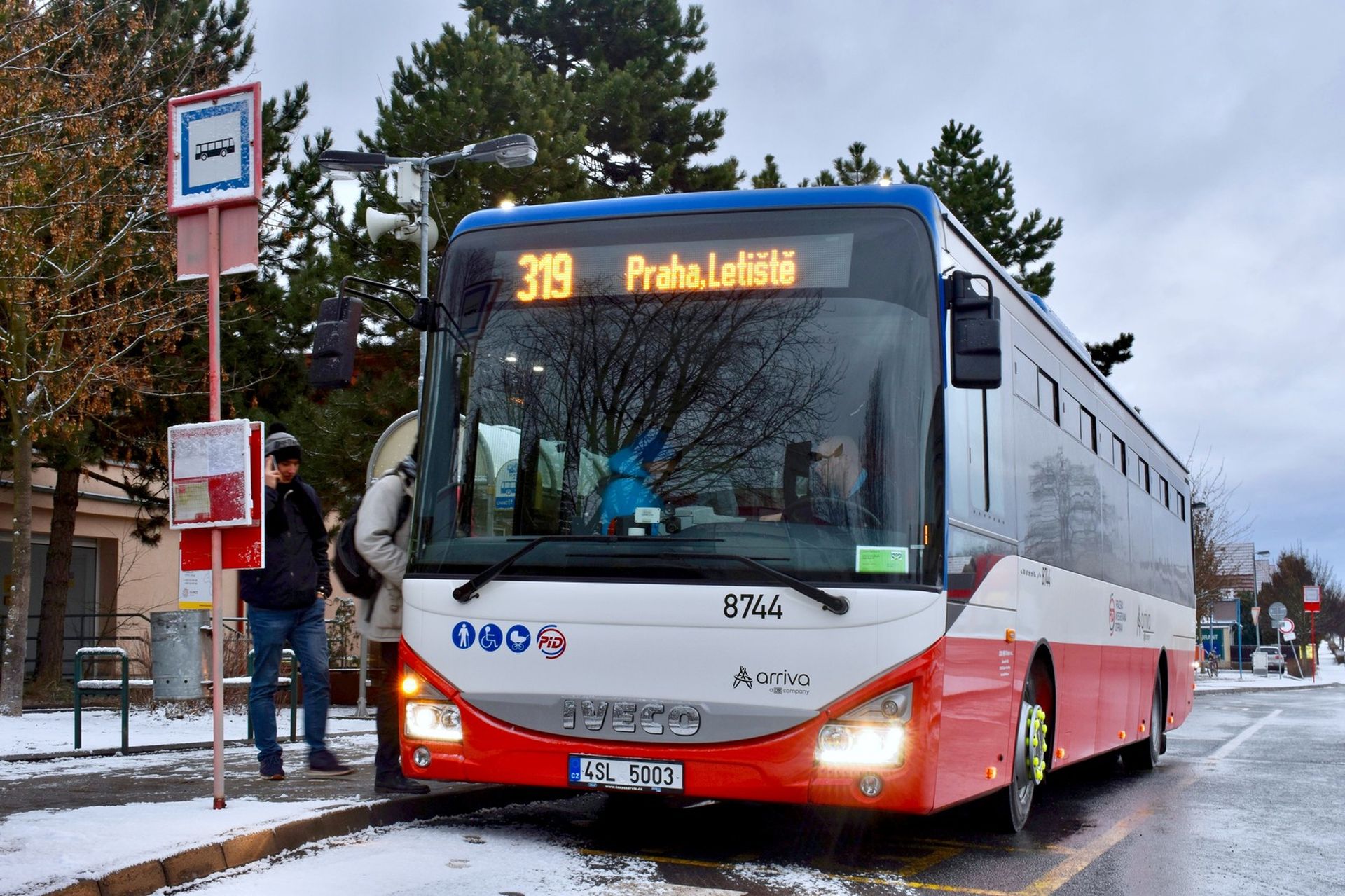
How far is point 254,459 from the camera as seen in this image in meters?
7.71

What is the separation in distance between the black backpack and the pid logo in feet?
5.82

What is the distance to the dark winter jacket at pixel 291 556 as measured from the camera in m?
9.02

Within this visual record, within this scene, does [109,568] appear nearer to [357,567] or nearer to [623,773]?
[357,567]

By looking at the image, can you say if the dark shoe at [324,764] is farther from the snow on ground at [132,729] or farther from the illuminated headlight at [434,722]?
the snow on ground at [132,729]

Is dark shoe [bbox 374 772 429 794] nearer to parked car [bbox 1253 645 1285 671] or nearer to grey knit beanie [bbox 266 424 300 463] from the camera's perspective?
grey knit beanie [bbox 266 424 300 463]

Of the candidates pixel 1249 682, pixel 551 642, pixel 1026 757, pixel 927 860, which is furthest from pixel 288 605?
pixel 1249 682

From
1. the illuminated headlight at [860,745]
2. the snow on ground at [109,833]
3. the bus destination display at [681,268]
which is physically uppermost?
the bus destination display at [681,268]

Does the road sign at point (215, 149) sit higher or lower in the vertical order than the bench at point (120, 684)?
higher

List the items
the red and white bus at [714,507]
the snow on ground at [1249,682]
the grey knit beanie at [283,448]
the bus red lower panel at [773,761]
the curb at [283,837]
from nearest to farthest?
the curb at [283,837], the bus red lower panel at [773,761], the red and white bus at [714,507], the grey knit beanie at [283,448], the snow on ground at [1249,682]

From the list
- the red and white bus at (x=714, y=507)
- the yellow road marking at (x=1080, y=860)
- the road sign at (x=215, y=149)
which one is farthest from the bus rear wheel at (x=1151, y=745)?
the road sign at (x=215, y=149)

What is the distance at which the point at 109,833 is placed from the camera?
6824mm

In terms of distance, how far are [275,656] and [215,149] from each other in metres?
3.01

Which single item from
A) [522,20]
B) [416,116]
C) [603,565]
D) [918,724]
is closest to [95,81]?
[416,116]

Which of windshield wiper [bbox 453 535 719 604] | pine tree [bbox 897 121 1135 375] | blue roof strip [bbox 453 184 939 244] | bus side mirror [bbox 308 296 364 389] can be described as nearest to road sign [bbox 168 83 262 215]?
bus side mirror [bbox 308 296 364 389]
